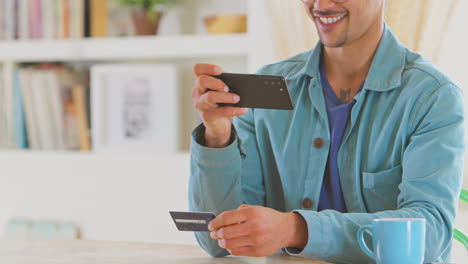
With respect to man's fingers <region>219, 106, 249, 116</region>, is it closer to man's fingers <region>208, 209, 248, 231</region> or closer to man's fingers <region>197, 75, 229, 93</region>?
man's fingers <region>197, 75, 229, 93</region>

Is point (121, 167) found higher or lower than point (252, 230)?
lower

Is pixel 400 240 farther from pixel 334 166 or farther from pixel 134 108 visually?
pixel 134 108

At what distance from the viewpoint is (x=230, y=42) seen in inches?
102

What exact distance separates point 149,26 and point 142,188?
2.05ft

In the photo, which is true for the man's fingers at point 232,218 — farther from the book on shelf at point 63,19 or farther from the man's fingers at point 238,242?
the book on shelf at point 63,19

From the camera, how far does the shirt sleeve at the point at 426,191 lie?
122 cm

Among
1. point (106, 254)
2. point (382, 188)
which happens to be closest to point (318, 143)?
point (382, 188)

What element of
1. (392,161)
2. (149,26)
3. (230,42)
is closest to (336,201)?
(392,161)

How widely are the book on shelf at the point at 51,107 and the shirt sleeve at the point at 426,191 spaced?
174 cm

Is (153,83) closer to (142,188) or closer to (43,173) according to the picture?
(142,188)

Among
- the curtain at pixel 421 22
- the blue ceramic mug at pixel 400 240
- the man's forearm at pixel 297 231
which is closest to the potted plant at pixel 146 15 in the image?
the curtain at pixel 421 22

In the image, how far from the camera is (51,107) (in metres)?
2.86

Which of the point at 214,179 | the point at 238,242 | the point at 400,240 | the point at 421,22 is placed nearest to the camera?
the point at 400,240

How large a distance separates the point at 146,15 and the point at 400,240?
72.7 inches
